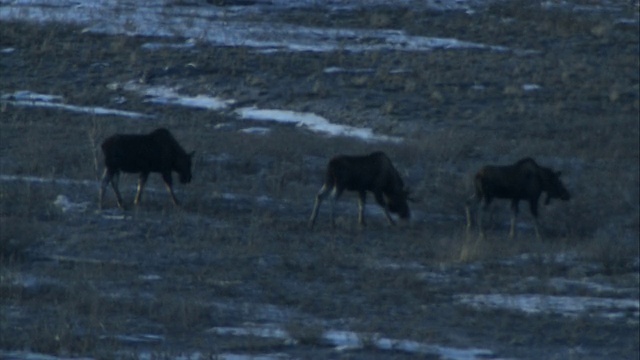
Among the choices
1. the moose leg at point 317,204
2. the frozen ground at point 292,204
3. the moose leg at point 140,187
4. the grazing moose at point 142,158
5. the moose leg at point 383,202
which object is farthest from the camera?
the moose leg at point 383,202

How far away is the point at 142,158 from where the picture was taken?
19.3 m

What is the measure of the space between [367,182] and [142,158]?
3490mm

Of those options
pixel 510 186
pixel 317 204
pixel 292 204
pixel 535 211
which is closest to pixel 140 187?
pixel 292 204

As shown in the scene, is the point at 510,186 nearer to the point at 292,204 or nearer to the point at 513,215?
the point at 513,215

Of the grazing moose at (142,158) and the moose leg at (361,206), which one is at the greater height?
the grazing moose at (142,158)

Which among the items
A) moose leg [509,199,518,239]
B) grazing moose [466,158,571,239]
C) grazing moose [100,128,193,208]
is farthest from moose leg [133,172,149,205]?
moose leg [509,199,518,239]

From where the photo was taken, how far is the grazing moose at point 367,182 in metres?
19.0

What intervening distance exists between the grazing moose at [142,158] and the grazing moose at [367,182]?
2.41 m

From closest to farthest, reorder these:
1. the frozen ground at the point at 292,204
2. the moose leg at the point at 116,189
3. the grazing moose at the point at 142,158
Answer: the frozen ground at the point at 292,204 → the moose leg at the point at 116,189 → the grazing moose at the point at 142,158

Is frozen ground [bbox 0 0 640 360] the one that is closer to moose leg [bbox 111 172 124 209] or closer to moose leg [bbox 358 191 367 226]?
moose leg [bbox 358 191 367 226]

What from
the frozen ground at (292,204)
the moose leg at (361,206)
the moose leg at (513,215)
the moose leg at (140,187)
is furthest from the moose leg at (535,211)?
the moose leg at (140,187)

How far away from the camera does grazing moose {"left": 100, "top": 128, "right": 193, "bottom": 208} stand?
62.3ft

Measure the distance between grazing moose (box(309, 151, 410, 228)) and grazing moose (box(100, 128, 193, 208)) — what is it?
2.41m

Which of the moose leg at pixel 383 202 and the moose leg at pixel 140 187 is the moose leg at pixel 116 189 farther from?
the moose leg at pixel 383 202
